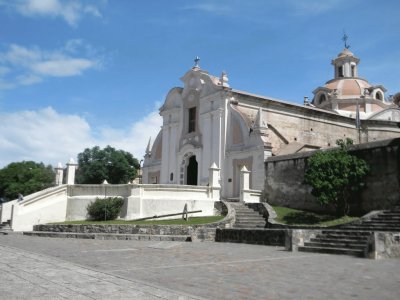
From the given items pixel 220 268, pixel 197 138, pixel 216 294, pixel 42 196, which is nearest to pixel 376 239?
pixel 220 268

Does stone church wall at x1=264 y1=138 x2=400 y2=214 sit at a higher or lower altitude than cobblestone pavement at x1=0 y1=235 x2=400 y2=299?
higher

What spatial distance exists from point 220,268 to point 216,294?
2685 mm

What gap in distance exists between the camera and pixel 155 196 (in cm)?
2236

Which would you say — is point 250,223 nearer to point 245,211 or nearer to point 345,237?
point 245,211

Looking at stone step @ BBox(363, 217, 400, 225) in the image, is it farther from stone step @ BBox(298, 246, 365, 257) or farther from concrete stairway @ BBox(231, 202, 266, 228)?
concrete stairway @ BBox(231, 202, 266, 228)

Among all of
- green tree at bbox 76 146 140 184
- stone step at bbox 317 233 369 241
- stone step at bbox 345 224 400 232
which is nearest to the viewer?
stone step at bbox 317 233 369 241

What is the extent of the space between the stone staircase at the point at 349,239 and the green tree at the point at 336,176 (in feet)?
12.8

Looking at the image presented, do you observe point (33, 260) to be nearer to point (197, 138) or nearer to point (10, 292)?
point (10, 292)

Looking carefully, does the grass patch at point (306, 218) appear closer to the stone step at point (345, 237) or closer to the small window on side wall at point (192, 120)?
the stone step at point (345, 237)

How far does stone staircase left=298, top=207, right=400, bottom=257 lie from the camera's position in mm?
11961

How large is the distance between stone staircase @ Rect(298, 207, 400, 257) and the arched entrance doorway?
1825 centimetres

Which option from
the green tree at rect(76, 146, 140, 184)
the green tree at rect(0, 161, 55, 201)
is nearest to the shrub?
the green tree at rect(76, 146, 140, 184)

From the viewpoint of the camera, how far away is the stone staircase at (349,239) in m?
12.0

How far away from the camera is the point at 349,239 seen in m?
12.8
